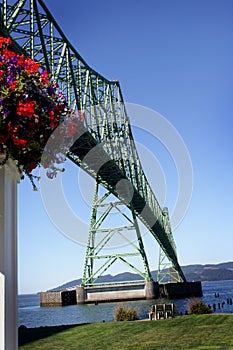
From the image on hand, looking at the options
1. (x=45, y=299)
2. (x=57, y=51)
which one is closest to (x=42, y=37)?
(x=57, y=51)

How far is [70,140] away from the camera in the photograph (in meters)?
4.45

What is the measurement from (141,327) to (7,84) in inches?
470

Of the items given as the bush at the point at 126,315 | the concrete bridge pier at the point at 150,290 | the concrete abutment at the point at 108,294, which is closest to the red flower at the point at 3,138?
the bush at the point at 126,315

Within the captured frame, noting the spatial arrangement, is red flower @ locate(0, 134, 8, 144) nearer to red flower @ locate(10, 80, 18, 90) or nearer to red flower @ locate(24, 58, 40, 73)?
red flower @ locate(10, 80, 18, 90)

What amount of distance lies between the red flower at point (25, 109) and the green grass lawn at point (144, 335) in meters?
7.50

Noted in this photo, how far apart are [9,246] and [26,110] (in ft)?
3.71

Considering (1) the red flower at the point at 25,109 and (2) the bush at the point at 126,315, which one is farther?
(2) the bush at the point at 126,315

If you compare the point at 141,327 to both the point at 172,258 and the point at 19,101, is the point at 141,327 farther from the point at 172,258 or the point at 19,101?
the point at 172,258

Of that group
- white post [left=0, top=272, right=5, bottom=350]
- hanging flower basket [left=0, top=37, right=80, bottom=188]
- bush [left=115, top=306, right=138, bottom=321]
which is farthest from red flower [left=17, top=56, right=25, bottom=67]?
bush [left=115, top=306, right=138, bottom=321]

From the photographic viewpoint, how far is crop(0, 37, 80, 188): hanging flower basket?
3.82 m

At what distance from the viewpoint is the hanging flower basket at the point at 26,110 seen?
151 inches

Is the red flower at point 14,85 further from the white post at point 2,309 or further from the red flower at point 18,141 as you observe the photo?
the white post at point 2,309

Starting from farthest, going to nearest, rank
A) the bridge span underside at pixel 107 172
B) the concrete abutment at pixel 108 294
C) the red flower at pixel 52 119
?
1. the concrete abutment at pixel 108 294
2. the bridge span underside at pixel 107 172
3. the red flower at pixel 52 119

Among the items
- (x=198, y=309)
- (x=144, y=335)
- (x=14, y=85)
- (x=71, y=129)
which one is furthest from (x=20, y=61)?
(x=198, y=309)
